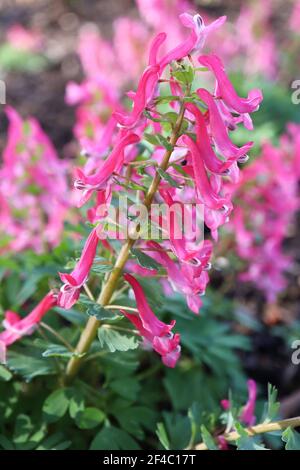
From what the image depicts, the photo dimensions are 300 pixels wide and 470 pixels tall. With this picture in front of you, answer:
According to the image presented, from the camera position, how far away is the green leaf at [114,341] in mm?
2086

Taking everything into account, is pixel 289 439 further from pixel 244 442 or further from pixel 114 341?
pixel 114 341

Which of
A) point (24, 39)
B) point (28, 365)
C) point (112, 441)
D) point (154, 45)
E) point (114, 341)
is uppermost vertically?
point (24, 39)

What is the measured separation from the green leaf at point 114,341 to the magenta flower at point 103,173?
504 mm

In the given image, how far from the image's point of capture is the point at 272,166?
11.9 ft

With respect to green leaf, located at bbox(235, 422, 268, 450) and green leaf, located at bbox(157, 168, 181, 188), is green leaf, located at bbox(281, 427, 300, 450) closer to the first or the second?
green leaf, located at bbox(235, 422, 268, 450)

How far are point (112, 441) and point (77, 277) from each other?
88 cm

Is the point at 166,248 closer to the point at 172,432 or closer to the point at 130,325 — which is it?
the point at 130,325

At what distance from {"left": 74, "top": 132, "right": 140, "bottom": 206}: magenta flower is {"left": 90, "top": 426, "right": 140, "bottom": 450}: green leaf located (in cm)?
109

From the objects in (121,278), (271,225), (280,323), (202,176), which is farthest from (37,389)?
(280,323)

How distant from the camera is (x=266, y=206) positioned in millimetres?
3666

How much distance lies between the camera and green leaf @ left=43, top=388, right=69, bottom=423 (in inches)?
96.3

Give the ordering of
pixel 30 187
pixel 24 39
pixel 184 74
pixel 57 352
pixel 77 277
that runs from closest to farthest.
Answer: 1. pixel 184 74
2. pixel 77 277
3. pixel 57 352
4. pixel 30 187
5. pixel 24 39

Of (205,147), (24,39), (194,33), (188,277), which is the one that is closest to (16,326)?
(188,277)
